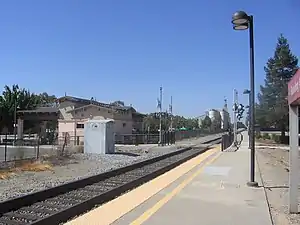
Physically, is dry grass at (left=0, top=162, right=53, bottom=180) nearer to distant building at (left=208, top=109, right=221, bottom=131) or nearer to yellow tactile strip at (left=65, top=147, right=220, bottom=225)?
yellow tactile strip at (left=65, top=147, right=220, bottom=225)

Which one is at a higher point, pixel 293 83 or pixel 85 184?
pixel 293 83

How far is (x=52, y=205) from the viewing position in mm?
9102

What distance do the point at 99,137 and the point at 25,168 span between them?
10628 millimetres

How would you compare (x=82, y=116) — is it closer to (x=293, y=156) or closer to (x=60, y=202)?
(x=60, y=202)

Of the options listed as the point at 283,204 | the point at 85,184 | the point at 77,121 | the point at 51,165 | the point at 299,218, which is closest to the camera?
the point at 299,218

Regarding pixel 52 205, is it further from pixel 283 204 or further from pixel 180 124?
pixel 180 124

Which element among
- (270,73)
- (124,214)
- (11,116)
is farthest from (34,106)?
(124,214)

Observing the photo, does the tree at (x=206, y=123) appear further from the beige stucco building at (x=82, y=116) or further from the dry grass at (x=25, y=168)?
the dry grass at (x=25, y=168)

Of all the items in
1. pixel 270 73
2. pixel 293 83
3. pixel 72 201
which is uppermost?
pixel 270 73

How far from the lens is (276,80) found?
59.6 metres

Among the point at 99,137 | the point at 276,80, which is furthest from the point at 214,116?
the point at 99,137

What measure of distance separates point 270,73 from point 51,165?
4822 centimetres

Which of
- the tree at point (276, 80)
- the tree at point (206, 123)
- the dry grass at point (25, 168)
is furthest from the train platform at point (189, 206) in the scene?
the tree at point (206, 123)

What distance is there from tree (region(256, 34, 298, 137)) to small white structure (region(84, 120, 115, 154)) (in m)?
33.5
